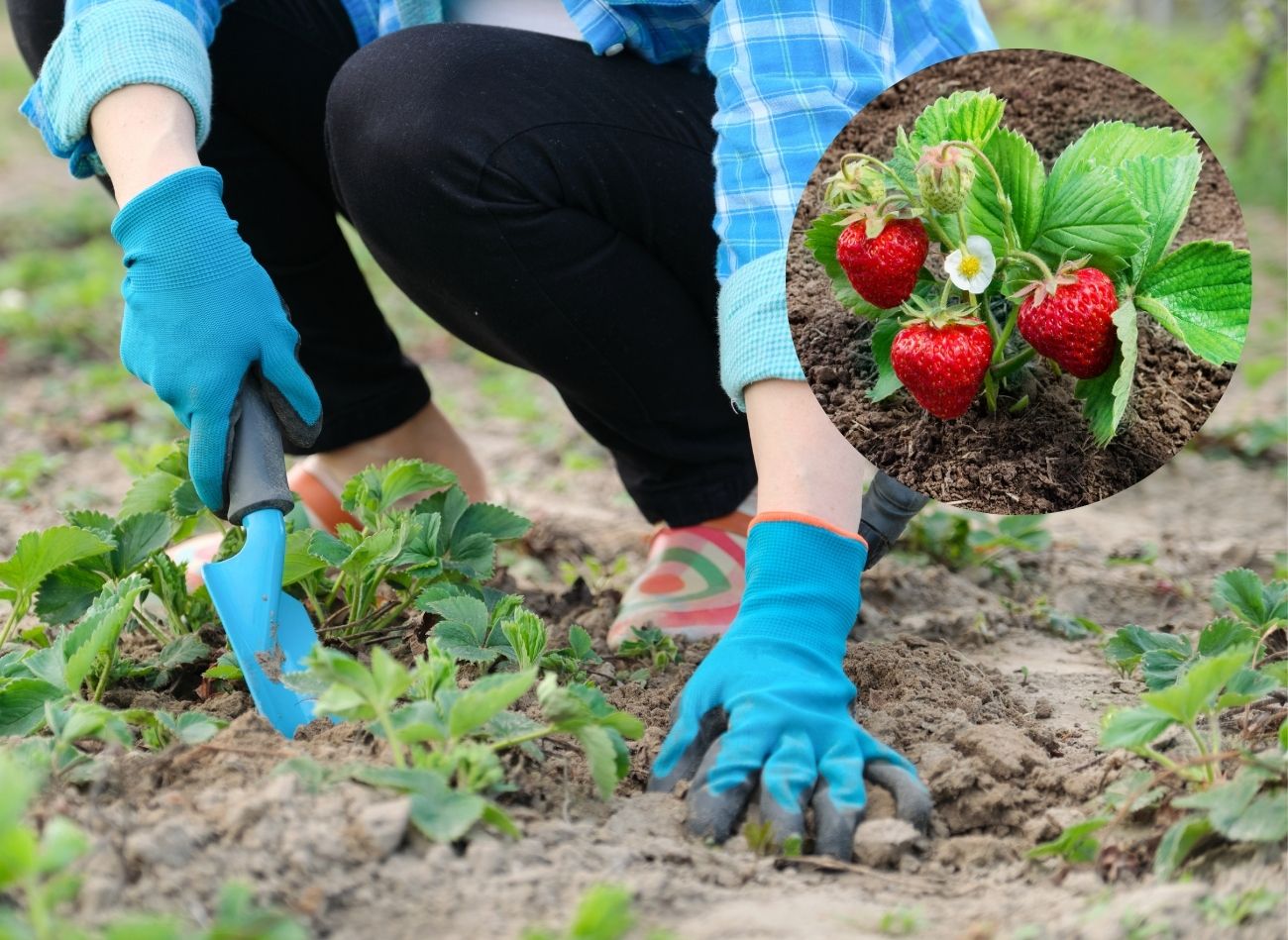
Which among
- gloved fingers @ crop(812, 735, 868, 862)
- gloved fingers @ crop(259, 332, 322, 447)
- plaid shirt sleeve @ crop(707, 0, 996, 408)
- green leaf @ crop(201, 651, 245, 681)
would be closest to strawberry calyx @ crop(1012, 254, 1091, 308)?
plaid shirt sleeve @ crop(707, 0, 996, 408)

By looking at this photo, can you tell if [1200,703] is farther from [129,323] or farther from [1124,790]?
[129,323]

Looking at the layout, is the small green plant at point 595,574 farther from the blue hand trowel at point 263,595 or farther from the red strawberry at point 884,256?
the red strawberry at point 884,256

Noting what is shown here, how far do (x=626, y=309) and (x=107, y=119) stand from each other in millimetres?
720

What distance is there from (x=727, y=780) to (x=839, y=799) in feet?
0.35

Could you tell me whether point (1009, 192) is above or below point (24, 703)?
above

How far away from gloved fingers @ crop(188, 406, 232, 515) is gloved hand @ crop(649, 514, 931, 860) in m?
0.63

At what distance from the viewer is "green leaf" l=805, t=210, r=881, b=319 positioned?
55.7 inches

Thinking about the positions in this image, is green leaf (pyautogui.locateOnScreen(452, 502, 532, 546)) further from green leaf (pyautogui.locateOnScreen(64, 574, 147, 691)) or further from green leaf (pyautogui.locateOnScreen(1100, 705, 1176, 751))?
green leaf (pyautogui.locateOnScreen(1100, 705, 1176, 751))

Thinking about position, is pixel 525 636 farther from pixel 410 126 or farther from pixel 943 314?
pixel 410 126

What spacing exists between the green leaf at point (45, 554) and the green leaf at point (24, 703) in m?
0.19

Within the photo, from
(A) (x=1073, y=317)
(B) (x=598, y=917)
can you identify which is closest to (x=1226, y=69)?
(A) (x=1073, y=317)

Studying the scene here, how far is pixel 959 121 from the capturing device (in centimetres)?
137

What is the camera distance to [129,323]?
5.12 feet

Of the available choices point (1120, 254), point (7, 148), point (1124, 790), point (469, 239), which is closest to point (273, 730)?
point (469, 239)
